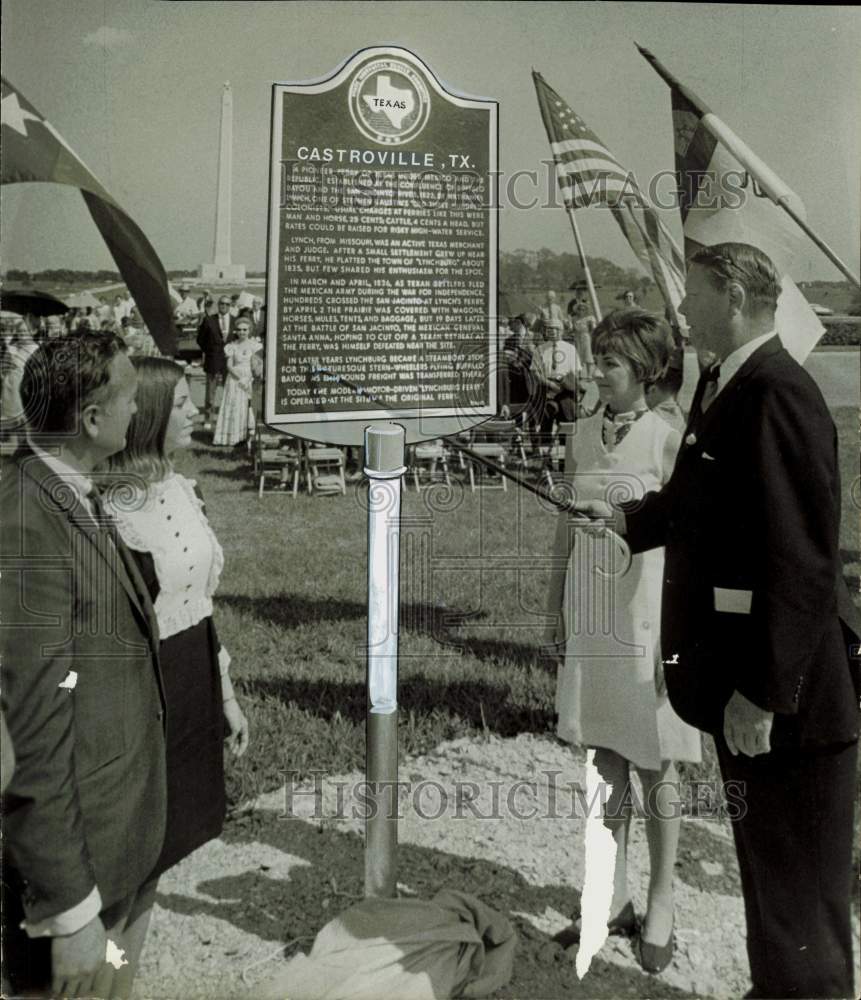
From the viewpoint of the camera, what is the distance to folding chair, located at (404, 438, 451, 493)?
3.96m

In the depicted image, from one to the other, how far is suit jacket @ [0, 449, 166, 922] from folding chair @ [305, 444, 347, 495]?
0.77 metres

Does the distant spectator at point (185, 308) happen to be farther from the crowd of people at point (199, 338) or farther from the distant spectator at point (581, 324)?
the distant spectator at point (581, 324)

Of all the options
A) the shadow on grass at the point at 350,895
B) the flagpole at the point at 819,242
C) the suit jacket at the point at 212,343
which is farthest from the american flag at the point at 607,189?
the shadow on grass at the point at 350,895

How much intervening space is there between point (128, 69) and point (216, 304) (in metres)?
0.90

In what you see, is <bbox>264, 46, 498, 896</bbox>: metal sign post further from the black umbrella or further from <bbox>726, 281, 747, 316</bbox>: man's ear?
<bbox>726, 281, 747, 316</bbox>: man's ear

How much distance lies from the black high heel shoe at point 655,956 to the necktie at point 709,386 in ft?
6.99

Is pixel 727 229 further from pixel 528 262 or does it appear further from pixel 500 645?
pixel 500 645

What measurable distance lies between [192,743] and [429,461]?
57.0 inches

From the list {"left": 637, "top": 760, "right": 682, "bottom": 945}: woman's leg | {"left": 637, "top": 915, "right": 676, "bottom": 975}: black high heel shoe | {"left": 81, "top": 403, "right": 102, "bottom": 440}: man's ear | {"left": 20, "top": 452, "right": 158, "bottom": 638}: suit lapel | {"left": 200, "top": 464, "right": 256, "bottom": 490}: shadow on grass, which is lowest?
{"left": 637, "top": 915, "right": 676, "bottom": 975}: black high heel shoe

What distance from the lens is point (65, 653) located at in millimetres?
3654

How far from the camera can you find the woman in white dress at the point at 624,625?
3.93m

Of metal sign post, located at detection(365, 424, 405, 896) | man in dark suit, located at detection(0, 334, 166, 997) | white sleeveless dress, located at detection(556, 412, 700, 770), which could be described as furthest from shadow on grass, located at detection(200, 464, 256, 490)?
white sleeveless dress, located at detection(556, 412, 700, 770)

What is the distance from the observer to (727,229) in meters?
3.89

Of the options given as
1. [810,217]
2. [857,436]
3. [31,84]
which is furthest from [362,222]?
[857,436]
